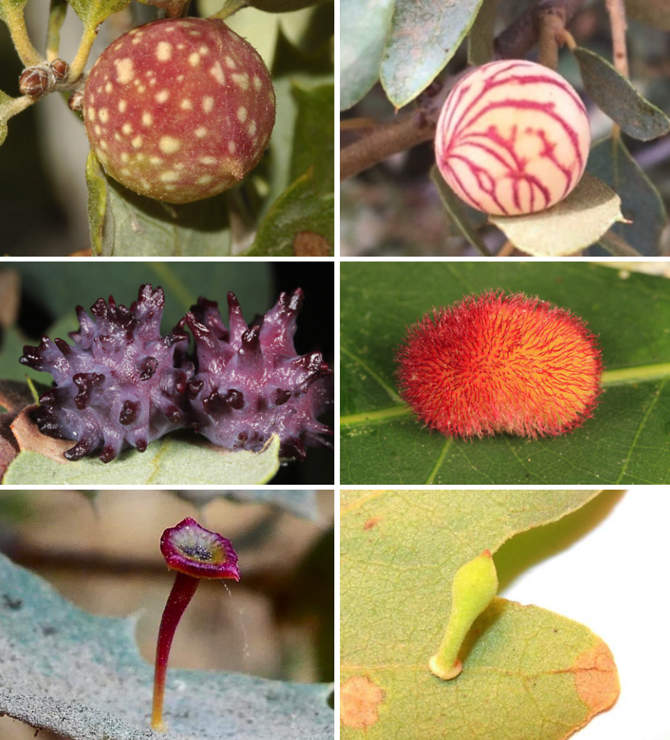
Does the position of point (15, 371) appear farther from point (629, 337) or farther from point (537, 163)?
point (629, 337)

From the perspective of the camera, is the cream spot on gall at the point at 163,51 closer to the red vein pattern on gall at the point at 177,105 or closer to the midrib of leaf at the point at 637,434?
the red vein pattern on gall at the point at 177,105

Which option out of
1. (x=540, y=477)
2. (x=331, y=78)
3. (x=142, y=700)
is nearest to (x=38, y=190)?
(x=331, y=78)

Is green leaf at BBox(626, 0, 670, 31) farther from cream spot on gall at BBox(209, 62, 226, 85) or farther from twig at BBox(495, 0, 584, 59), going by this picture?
cream spot on gall at BBox(209, 62, 226, 85)

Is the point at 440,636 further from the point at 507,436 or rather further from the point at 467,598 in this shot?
the point at 507,436

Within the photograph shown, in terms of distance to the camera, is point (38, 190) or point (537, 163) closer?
point (537, 163)

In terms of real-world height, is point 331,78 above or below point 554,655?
above

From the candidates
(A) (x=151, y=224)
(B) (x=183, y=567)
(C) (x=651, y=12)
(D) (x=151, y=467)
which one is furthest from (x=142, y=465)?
(C) (x=651, y=12)
